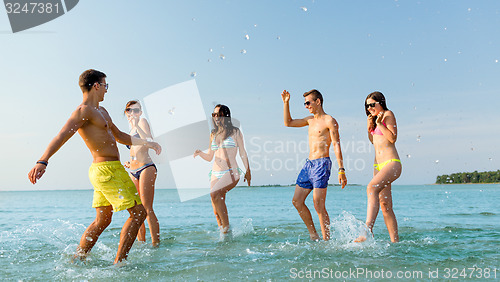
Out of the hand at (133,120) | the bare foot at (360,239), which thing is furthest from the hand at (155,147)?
the bare foot at (360,239)

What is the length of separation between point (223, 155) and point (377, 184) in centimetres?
282

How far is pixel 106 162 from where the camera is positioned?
15.5 feet

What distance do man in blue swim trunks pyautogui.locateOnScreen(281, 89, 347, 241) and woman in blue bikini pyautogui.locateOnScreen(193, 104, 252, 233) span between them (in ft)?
3.98

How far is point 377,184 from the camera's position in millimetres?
5758

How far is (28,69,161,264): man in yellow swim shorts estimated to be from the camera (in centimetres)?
464

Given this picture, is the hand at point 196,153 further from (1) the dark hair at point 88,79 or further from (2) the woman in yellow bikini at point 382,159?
(2) the woman in yellow bikini at point 382,159

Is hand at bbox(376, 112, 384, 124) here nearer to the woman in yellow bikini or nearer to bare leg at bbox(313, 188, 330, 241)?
the woman in yellow bikini

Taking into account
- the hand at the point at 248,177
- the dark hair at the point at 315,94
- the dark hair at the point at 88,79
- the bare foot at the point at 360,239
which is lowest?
the bare foot at the point at 360,239

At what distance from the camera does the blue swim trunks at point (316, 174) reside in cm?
632

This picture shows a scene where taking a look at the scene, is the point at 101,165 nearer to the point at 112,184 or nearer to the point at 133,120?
the point at 112,184

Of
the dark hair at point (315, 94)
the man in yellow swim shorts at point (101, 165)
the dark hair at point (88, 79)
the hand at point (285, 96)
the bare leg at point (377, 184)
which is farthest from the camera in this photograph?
the hand at point (285, 96)

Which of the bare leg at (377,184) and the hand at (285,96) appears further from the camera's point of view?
the hand at (285,96)

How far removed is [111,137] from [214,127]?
2.75 m

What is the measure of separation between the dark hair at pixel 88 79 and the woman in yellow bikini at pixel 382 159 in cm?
391
